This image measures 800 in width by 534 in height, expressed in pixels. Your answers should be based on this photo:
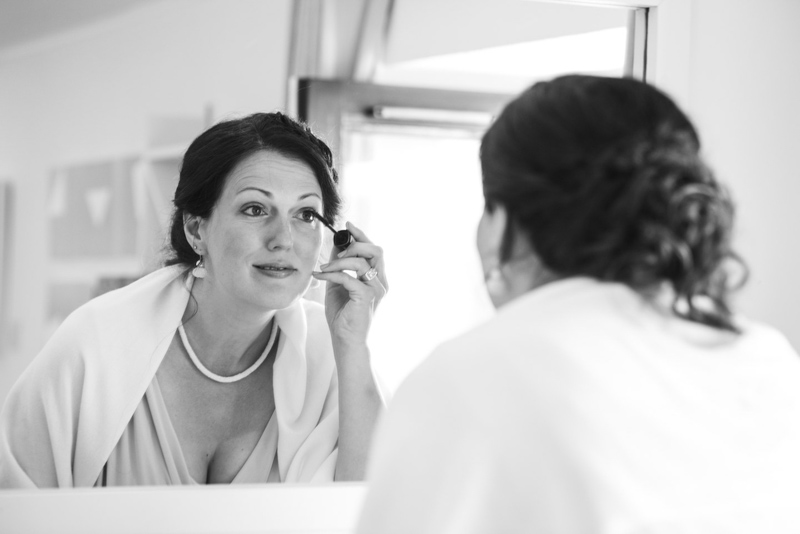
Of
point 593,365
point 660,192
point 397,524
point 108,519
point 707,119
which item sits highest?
point 707,119

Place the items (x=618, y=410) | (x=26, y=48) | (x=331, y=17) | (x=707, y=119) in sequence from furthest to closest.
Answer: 1. (x=707, y=119)
2. (x=331, y=17)
3. (x=26, y=48)
4. (x=618, y=410)

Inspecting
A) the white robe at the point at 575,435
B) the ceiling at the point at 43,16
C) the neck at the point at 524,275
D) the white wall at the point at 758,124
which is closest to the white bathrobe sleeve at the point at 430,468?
the white robe at the point at 575,435

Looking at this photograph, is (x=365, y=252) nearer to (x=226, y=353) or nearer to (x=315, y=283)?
(x=315, y=283)

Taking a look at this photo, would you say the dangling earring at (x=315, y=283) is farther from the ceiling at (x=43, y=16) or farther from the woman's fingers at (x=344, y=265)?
the ceiling at (x=43, y=16)

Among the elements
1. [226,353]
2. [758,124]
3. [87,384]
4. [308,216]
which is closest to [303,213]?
[308,216]

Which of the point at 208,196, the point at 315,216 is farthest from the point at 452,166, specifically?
the point at 208,196

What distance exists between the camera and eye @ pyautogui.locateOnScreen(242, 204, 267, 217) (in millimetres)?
1066

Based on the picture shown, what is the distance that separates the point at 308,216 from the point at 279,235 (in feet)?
0.16

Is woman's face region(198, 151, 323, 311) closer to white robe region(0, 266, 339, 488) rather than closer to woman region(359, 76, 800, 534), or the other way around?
white robe region(0, 266, 339, 488)

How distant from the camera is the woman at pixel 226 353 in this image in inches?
40.8

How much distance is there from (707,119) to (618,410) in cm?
89

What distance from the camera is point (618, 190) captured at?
1.84 feet

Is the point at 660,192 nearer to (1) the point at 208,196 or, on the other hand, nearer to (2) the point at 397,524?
(2) the point at 397,524

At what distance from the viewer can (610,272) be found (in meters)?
0.55
